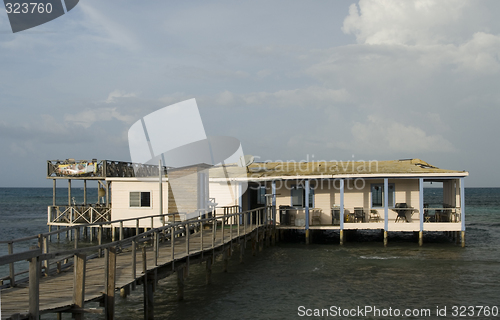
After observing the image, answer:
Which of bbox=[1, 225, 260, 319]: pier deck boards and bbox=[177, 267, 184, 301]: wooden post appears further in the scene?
bbox=[177, 267, 184, 301]: wooden post

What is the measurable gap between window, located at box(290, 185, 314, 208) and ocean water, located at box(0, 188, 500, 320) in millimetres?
3140

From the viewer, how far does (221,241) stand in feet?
56.8

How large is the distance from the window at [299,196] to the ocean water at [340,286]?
10.3 ft

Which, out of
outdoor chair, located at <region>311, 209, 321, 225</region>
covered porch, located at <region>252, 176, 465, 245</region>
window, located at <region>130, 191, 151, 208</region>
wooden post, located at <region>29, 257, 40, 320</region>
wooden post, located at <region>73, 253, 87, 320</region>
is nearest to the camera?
wooden post, located at <region>29, 257, 40, 320</region>

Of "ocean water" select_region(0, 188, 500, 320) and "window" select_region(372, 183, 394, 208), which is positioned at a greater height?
"window" select_region(372, 183, 394, 208)

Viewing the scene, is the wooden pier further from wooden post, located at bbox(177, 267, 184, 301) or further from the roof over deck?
the roof over deck

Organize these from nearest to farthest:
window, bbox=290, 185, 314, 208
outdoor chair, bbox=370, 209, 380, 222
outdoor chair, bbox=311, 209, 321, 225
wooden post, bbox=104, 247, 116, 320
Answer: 1. wooden post, bbox=104, 247, 116, 320
2. outdoor chair, bbox=370, 209, 380, 222
3. outdoor chair, bbox=311, 209, 321, 225
4. window, bbox=290, 185, 314, 208

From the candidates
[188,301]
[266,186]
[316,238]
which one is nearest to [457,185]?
[316,238]

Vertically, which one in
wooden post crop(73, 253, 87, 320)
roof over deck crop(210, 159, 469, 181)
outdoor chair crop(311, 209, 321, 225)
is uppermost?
roof over deck crop(210, 159, 469, 181)

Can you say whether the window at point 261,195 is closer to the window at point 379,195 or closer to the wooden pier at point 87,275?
the window at point 379,195

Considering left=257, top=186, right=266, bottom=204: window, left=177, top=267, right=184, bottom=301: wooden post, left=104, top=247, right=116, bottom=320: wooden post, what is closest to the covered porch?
left=257, top=186, right=266, bottom=204: window

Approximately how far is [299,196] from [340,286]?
441 inches

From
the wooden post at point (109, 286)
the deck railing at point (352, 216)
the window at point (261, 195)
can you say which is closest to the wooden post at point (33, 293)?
the wooden post at point (109, 286)

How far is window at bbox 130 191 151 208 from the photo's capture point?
1033 inches
